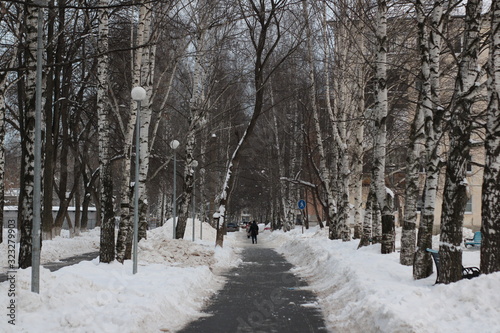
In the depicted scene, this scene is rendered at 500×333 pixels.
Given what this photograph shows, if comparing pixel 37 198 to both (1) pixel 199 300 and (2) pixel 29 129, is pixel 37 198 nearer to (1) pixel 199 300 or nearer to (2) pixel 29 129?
(2) pixel 29 129

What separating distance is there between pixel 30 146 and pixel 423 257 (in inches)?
353

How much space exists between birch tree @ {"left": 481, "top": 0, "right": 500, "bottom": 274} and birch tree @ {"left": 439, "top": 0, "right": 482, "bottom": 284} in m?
0.37

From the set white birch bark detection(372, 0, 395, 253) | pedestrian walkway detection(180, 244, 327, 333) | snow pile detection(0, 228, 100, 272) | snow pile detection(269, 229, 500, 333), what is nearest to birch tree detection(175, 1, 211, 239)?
snow pile detection(0, 228, 100, 272)

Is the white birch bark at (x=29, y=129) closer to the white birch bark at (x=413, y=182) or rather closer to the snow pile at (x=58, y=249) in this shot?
the snow pile at (x=58, y=249)

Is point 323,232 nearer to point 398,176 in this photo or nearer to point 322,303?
point 398,176

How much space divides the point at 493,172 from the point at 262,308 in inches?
192

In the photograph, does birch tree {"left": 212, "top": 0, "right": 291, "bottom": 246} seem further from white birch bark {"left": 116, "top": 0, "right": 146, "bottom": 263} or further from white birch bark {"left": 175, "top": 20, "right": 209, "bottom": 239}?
white birch bark {"left": 116, "top": 0, "right": 146, "bottom": 263}

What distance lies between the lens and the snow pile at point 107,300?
835 centimetres

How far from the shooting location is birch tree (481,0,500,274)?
10.1 m

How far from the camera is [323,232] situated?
1471 inches

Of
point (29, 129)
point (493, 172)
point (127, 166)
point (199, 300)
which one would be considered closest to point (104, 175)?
point (127, 166)

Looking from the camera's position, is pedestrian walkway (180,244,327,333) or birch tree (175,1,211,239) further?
birch tree (175,1,211,239)

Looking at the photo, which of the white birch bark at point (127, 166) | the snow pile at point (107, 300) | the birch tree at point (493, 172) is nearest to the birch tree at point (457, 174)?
the birch tree at point (493, 172)

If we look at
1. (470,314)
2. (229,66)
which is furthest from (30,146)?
(229,66)
